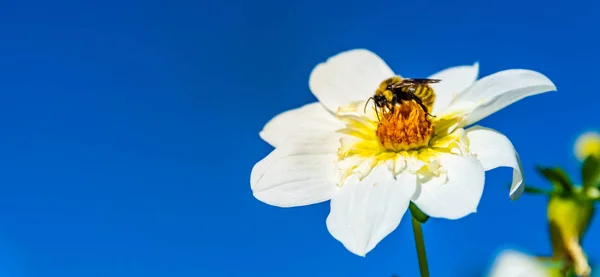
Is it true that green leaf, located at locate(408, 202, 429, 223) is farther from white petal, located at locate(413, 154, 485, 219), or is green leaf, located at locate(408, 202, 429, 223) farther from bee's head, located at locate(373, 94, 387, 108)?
bee's head, located at locate(373, 94, 387, 108)

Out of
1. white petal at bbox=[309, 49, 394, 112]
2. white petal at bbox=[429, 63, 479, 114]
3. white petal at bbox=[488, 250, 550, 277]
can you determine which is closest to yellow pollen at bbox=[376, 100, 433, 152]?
white petal at bbox=[429, 63, 479, 114]

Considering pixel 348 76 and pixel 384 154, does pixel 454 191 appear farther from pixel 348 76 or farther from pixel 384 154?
pixel 348 76

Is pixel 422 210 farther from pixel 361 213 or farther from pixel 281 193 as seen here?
pixel 281 193

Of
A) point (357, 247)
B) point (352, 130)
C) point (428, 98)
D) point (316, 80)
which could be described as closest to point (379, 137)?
point (352, 130)

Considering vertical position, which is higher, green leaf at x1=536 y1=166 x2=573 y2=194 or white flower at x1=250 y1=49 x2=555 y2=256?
white flower at x1=250 y1=49 x2=555 y2=256

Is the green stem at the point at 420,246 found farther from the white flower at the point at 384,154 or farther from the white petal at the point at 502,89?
the white petal at the point at 502,89
